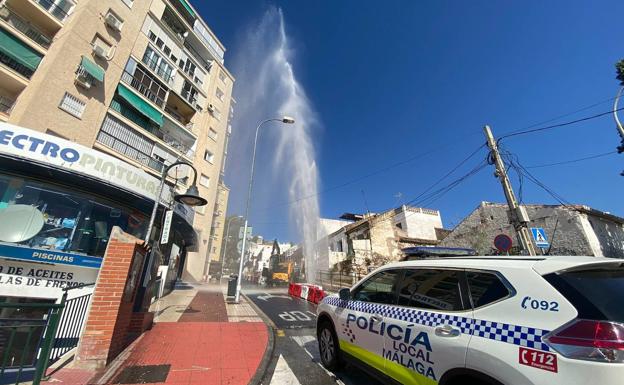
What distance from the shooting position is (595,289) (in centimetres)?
204

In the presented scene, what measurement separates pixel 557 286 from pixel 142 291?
7651 mm

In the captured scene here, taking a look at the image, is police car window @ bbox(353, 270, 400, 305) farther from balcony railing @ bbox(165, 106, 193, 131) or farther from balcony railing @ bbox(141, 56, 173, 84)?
balcony railing @ bbox(141, 56, 173, 84)

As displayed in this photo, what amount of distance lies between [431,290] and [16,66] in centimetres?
2450

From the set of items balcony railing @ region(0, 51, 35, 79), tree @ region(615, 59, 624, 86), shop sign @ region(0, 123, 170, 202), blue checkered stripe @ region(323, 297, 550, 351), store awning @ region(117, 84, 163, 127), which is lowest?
blue checkered stripe @ region(323, 297, 550, 351)

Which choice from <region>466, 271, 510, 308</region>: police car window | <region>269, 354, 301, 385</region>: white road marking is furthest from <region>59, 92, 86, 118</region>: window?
<region>466, 271, 510, 308</region>: police car window

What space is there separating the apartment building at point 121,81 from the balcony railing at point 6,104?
0.07 metres

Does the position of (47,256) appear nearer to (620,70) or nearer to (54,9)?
(54,9)

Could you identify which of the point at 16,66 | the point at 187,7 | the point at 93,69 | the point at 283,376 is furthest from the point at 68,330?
the point at 187,7

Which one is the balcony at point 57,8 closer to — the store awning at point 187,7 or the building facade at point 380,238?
the store awning at point 187,7

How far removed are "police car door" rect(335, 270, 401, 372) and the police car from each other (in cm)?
2

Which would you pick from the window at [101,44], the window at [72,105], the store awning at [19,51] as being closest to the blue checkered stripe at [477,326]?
the window at [72,105]

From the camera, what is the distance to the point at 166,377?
441 centimetres

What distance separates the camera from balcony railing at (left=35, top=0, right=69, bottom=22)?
56.1 ft

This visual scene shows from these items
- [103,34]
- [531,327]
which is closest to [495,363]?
[531,327]
